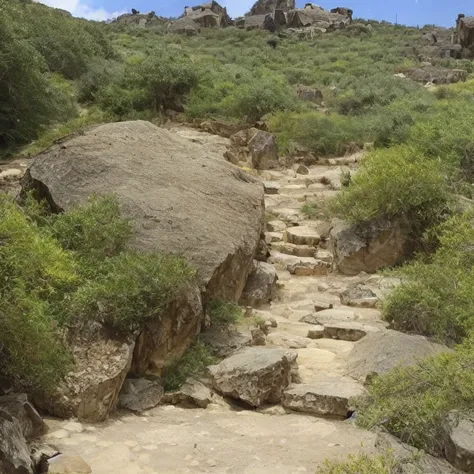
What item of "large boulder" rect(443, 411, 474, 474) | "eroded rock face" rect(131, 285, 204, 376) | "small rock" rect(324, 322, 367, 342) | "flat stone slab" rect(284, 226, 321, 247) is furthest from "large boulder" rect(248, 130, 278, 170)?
"large boulder" rect(443, 411, 474, 474)

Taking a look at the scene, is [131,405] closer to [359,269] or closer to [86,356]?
[86,356]

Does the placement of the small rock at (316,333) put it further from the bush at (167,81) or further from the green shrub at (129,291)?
the bush at (167,81)

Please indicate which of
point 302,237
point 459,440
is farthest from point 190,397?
point 302,237

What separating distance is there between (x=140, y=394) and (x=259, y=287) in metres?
2.74

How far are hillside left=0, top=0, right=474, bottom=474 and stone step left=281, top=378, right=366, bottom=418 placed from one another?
0.05 ft

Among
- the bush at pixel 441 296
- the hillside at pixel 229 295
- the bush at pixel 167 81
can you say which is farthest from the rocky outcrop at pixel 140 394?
the bush at pixel 167 81

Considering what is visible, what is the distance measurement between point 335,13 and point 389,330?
160 feet

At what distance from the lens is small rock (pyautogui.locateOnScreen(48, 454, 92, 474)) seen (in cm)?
348

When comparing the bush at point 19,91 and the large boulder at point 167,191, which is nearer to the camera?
A: the large boulder at point 167,191

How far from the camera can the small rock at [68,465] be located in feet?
11.4

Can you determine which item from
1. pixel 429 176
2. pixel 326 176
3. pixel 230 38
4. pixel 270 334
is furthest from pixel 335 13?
pixel 270 334

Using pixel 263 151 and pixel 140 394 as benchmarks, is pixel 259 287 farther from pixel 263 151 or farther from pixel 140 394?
pixel 263 151

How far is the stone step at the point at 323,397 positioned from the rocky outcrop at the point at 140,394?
992 millimetres

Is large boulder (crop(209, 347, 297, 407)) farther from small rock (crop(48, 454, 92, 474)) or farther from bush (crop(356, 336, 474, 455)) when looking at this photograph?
small rock (crop(48, 454, 92, 474))
